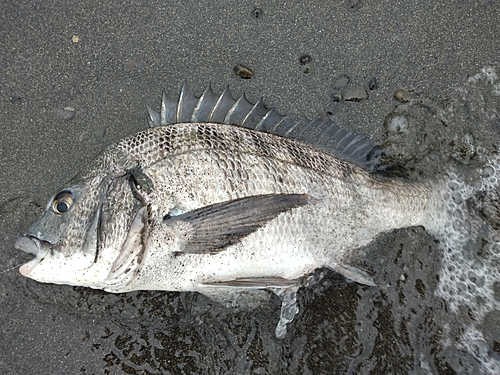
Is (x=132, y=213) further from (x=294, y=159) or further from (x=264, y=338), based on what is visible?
(x=264, y=338)

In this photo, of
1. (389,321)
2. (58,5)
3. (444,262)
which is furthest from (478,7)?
(58,5)

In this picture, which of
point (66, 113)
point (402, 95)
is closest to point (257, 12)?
point (402, 95)

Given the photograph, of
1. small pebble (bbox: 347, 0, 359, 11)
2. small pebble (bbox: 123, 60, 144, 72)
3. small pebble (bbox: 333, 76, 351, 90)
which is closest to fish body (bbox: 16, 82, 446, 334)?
small pebble (bbox: 333, 76, 351, 90)

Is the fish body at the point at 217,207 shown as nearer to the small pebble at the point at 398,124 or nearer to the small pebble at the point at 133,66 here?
the small pebble at the point at 398,124

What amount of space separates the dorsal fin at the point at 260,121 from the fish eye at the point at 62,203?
73 cm

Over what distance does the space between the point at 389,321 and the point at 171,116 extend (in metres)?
2.21

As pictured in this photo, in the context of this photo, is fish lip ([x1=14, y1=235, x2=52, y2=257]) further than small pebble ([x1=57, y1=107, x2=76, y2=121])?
No

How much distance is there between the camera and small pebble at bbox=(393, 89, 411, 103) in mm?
3215

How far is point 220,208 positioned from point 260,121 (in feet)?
2.54

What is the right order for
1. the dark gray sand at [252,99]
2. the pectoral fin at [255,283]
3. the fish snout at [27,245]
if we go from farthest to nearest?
the dark gray sand at [252,99] < the pectoral fin at [255,283] < the fish snout at [27,245]

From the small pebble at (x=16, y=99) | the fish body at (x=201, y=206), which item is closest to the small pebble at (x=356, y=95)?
the fish body at (x=201, y=206)

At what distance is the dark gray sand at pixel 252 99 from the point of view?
303cm

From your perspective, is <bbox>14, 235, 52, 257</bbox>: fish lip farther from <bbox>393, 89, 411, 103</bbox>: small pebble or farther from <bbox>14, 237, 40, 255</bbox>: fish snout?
<bbox>393, 89, 411, 103</bbox>: small pebble

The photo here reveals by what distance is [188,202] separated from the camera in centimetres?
241
